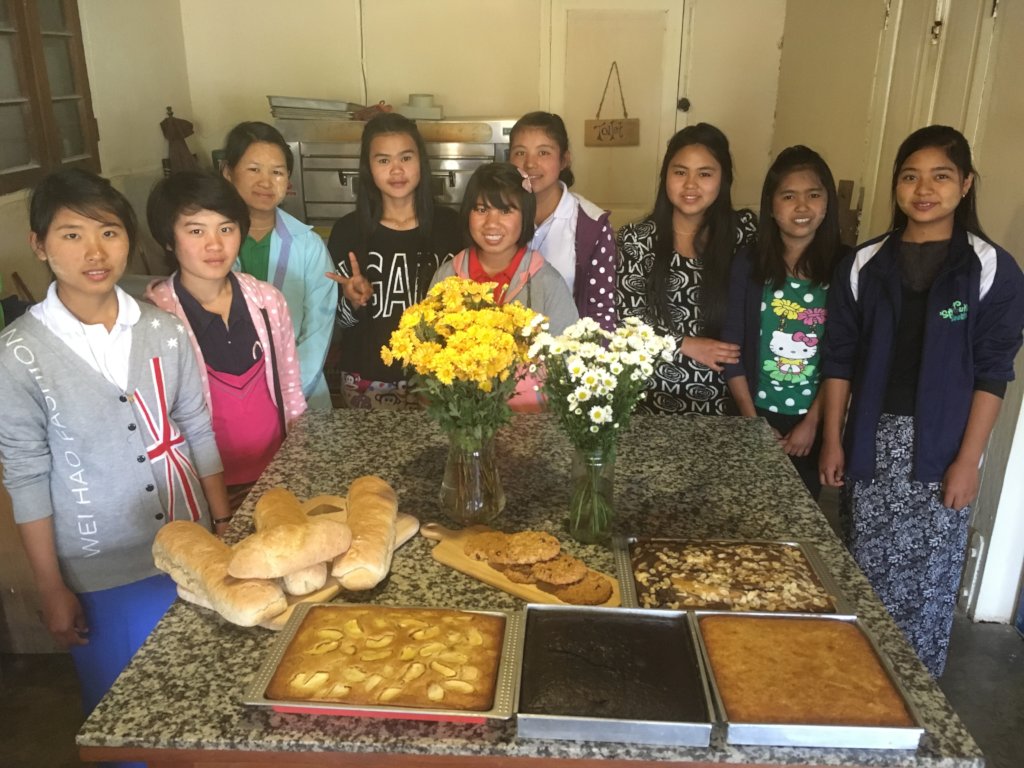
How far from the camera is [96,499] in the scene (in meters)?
1.49

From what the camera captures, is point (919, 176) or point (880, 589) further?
point (880, 589)

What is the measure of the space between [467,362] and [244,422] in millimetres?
826

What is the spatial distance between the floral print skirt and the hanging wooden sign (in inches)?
117

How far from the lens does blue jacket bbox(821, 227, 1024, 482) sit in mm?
1789

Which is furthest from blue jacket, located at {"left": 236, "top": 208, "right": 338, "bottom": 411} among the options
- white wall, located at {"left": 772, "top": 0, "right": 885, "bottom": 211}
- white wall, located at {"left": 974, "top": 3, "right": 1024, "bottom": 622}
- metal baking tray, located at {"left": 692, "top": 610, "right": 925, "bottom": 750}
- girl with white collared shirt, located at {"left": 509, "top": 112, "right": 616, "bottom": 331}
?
white wall, located at {"left": 772, "top": 0, "right": 885, "bottom": 211}

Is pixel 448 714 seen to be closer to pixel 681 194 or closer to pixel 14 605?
pixel 681 194

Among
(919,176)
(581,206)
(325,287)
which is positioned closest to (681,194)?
(581,206)

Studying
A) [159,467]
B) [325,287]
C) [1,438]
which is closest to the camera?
[1,438]

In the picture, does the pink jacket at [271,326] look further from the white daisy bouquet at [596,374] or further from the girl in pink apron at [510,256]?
the white daisy bouquet at [596,374]

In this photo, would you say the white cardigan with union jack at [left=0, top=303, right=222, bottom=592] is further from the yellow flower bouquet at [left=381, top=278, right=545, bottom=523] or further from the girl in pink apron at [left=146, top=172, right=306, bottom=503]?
the yellow flower bouquet at [left=381, top=278, right=545, bottom=523]

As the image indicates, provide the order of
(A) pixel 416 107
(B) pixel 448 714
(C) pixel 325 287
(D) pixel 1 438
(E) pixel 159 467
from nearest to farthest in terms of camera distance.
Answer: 1. (B) pixel 448 714
2. (D) pixel 1 438
3. (E) pixel 159 467
4. (C) pixel 325 287
5. (A) pixel 416 107

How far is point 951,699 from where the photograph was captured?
7.04ft

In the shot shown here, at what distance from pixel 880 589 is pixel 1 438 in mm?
1983

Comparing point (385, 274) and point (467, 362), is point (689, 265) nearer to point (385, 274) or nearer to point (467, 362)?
point (385, 274)
